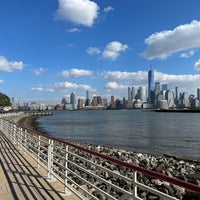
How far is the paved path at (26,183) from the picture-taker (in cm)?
668

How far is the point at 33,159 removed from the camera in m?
11.7

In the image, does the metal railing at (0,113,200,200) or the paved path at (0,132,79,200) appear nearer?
the metal railing at (0,113,200,200)

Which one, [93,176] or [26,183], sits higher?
[93,176]

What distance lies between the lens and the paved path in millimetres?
6676

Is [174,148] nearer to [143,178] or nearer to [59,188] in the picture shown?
[143,178]

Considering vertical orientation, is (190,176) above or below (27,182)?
below

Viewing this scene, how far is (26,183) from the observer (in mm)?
7766

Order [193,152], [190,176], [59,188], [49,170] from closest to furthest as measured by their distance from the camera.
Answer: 1. [59,188]
2. [49,170]
3. [190,176]
4. [193,152]

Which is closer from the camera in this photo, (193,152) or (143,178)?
(143,178)

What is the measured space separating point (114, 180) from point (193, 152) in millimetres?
18859

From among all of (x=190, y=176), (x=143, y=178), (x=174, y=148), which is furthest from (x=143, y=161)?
(x=174, y=148)

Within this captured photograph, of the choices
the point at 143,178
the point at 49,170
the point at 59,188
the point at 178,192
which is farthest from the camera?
the point at 143,178

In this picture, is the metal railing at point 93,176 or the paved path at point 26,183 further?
the paved path at point 26,183

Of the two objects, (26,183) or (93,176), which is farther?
(26,183)
